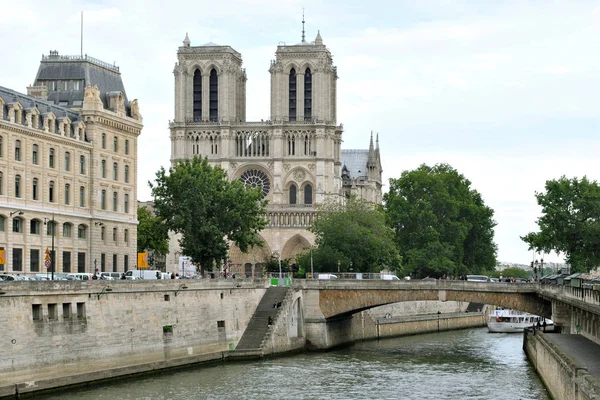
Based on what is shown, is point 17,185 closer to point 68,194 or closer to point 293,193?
point 68,194

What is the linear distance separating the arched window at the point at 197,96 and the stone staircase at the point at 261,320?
81.5m

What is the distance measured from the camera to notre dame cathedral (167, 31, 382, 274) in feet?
511

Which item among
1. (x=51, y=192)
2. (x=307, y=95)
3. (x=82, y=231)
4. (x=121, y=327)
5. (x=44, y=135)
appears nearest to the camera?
(x=121, y=327)

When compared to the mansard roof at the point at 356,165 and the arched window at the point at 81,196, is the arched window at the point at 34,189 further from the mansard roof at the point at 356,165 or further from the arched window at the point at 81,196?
the mansard roof at the point at 356,165

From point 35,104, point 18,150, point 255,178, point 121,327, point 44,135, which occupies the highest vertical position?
point 255,178

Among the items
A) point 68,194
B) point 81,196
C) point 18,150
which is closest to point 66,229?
point 68,194

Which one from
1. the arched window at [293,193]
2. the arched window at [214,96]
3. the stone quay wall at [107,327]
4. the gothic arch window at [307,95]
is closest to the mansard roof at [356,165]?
the gothic arch window at [307,95]

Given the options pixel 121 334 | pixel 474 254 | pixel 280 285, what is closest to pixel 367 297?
pixel 280 285

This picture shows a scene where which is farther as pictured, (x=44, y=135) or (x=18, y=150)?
(x=44, y=135)

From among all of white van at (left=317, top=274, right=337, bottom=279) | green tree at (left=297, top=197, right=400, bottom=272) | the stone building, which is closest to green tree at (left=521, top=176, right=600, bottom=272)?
green tree at (left=297, top=197, right=400, bottom=272)

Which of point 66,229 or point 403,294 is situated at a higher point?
point 66,229

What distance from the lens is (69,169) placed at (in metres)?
82.8

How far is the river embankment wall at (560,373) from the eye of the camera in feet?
123

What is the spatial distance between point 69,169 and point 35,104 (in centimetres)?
533
